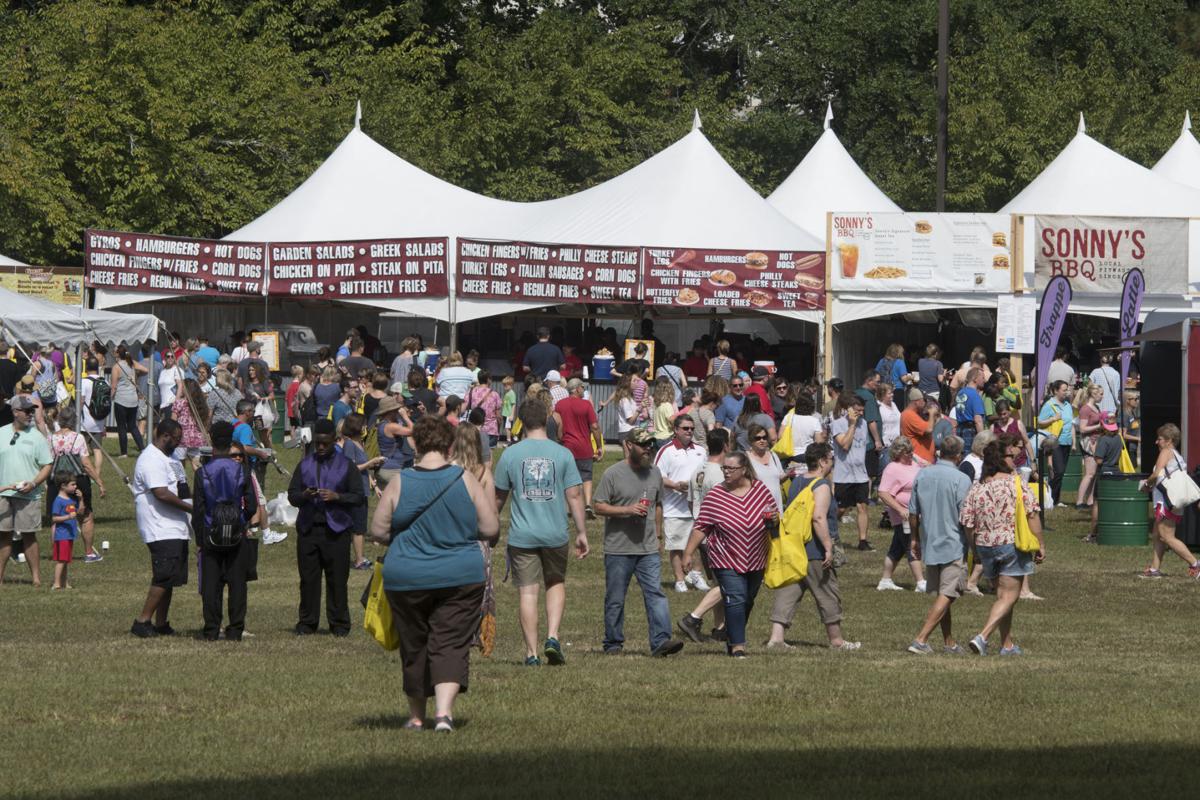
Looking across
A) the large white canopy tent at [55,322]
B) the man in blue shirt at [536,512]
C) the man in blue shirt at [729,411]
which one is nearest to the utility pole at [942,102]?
the man in blue shirt at [729,411]

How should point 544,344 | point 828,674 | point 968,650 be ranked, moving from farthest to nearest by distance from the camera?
point 544,344 → point 968,650 → point 828,674

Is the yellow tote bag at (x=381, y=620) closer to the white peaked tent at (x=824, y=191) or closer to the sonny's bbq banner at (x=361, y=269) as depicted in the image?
the sonny's bbq banner at (x=361, y=269)

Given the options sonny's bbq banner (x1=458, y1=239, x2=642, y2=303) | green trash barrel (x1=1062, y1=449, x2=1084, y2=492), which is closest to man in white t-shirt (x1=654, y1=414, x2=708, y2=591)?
green trash barrel (x1=1062, y1=449, x2=1084, y2=492)

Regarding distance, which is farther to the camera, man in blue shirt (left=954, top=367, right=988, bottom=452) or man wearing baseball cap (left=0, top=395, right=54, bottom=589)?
man in blue shirt (left=954, top=367, right=988, bottom=452)

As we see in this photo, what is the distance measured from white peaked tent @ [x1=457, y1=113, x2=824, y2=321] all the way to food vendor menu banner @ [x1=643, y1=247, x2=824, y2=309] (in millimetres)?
363

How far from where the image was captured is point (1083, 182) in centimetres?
3606

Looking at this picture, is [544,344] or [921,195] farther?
[921,195]

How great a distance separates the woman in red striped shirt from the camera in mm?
12203

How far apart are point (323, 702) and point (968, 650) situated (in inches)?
199

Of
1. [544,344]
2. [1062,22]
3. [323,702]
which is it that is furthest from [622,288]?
[1062,22]

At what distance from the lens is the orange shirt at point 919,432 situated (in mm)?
20078

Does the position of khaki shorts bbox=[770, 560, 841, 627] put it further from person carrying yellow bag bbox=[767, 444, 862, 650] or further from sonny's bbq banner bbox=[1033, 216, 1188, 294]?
sonny's bbq banner bbox=[1033, 216, 1188, 294]

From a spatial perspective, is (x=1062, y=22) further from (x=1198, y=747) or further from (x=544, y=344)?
(x=1198, y=747)

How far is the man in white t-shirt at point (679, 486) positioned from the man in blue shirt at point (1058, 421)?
8.03m
